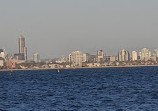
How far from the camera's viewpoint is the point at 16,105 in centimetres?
6600

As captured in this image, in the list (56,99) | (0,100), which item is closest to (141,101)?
(56,99)

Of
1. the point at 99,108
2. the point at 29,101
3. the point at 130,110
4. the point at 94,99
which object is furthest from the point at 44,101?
the point at 130,110

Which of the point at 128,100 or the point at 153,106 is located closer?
the point at 153,106

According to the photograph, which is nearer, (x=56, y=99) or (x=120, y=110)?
(x=120, y=110)

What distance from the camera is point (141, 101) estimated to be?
219 feet

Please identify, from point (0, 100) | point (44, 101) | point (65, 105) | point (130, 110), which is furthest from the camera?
point (0, 100)

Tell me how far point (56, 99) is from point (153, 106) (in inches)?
631

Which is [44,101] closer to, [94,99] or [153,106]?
[94,99]

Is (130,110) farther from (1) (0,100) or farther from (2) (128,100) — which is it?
(1) (0,100)

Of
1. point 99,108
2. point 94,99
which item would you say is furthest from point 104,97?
point 99,108

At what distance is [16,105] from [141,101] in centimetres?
1533

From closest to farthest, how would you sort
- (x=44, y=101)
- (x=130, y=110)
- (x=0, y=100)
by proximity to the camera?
(x=130, y=110) < (x=44, y=101) < (x=0, y=100)

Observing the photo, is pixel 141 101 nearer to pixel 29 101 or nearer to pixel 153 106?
pixel 153 106

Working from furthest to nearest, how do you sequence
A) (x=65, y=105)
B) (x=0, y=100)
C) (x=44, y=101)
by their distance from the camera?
(x=0, y=100), (x=44, y=101), (x=65, y=105)
